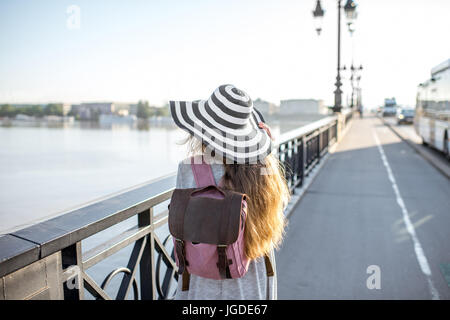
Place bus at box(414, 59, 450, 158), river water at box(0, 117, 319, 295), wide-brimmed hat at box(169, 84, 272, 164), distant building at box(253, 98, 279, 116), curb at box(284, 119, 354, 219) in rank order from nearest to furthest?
wide-brimmed hat at box(169, 84, 272, 164) < distant building at box(253, 98, 279, 116) < curb at box(284, 119, 354, 219) < bus at box(414, 59, 450, 158) < river water at box(0, 117, 319, 295)

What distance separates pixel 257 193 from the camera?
171cm

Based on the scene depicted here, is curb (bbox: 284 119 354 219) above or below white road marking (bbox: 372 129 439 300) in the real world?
above

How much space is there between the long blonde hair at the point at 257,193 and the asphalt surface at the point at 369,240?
7.36 feet

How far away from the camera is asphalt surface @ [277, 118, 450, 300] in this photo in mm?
3889

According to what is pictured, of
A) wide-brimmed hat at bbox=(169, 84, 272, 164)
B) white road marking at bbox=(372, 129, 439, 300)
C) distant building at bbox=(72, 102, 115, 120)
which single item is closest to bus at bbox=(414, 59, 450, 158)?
white road marking at bbox=(372, 129, 439, 300)

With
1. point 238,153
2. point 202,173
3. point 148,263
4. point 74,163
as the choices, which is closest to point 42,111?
point 148,263

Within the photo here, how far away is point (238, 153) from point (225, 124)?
14 centimetres

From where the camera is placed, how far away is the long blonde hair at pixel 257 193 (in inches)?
66.7

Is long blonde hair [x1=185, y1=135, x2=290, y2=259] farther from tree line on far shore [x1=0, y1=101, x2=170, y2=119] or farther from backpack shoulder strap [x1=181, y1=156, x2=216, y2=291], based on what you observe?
tree line on far shore [x1=0, y1=101, x2=170, y2=119]

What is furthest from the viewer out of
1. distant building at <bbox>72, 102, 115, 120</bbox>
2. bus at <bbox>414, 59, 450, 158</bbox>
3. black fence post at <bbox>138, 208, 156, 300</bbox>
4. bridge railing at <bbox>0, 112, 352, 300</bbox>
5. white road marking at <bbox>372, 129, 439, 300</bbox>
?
distant building at <bbox>72, 102, 115, 120</bbox>

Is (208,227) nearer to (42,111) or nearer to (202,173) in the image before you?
(202,173)

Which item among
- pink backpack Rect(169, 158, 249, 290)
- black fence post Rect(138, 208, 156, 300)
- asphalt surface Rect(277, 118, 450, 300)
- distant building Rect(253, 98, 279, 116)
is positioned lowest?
asphalt surface Rect(277, 118, 450, 300)

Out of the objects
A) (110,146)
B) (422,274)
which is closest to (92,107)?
(422,274)
